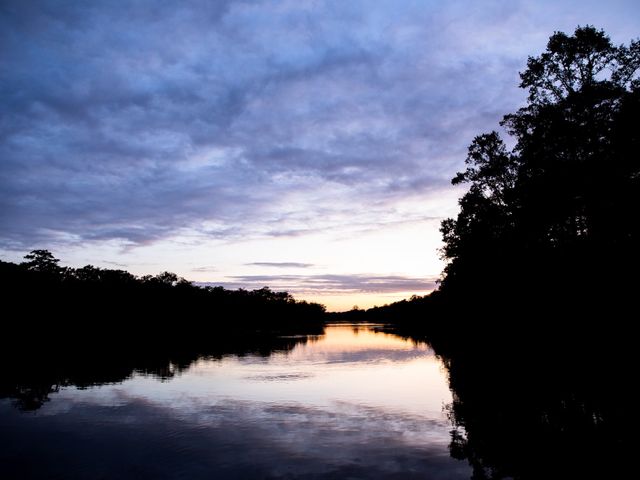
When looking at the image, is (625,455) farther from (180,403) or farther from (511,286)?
(511,286)

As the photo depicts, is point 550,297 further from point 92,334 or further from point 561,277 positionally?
point 92,334

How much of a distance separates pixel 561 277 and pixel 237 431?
23.2 m

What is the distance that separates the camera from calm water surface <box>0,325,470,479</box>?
11484 mm

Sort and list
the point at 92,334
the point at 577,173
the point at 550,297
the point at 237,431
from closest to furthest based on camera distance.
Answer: the point at 237,431 → the point at 577,173 → the point at 550,297 → the point at 92,334

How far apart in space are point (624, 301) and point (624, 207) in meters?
5.01

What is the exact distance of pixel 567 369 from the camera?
23.8 m

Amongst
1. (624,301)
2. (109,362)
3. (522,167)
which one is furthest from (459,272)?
(109,362)

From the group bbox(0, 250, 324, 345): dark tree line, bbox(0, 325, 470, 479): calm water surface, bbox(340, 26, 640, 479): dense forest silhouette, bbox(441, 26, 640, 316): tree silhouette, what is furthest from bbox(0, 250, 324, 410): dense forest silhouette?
bbox(441, 26, 640, 316): tree silhouette

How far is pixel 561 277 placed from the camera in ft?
94.5

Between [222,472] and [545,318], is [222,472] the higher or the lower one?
the lower one

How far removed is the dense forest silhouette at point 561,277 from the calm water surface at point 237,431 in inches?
61.4

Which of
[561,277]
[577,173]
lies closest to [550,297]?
[561,277]

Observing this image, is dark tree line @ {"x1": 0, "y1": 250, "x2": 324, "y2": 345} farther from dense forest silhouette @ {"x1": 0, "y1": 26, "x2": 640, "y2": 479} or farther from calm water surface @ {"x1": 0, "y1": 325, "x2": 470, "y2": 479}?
calm water surface @ {"x1": 0, "y1": 325, "x2": 470, "y2": 479}

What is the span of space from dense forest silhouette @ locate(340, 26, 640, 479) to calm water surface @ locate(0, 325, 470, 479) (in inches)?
61.4
